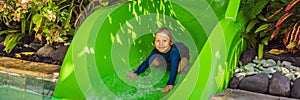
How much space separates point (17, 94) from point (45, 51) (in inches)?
17.7

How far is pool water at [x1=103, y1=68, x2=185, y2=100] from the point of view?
270 cm

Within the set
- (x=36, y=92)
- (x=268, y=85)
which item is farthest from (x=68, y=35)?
(x=268, y=85)

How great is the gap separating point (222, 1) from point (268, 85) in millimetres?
729

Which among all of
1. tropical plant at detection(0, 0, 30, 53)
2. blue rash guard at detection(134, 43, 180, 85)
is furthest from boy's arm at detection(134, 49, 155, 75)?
tropical plant at detection(0, 0, 30, 53)

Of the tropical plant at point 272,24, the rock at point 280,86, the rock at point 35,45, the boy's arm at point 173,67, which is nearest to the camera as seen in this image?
the rock at point 280,86

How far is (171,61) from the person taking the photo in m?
2.83

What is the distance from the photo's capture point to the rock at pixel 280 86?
242 centimetres

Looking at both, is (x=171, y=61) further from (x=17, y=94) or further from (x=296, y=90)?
(x=17, y=94)

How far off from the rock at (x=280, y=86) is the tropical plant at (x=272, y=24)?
1.21 feet

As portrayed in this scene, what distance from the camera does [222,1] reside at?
290cm

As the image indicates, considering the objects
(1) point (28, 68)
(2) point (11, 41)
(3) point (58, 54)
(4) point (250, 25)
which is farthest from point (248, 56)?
(2) point (11, 41)

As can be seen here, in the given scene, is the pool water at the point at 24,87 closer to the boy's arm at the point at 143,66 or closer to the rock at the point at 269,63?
the boy's arm at the point at 143,66

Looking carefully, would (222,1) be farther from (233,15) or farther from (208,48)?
(208,48)

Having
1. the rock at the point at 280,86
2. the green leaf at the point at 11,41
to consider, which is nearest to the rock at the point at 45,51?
A: the green leaf at the point at 11,41
